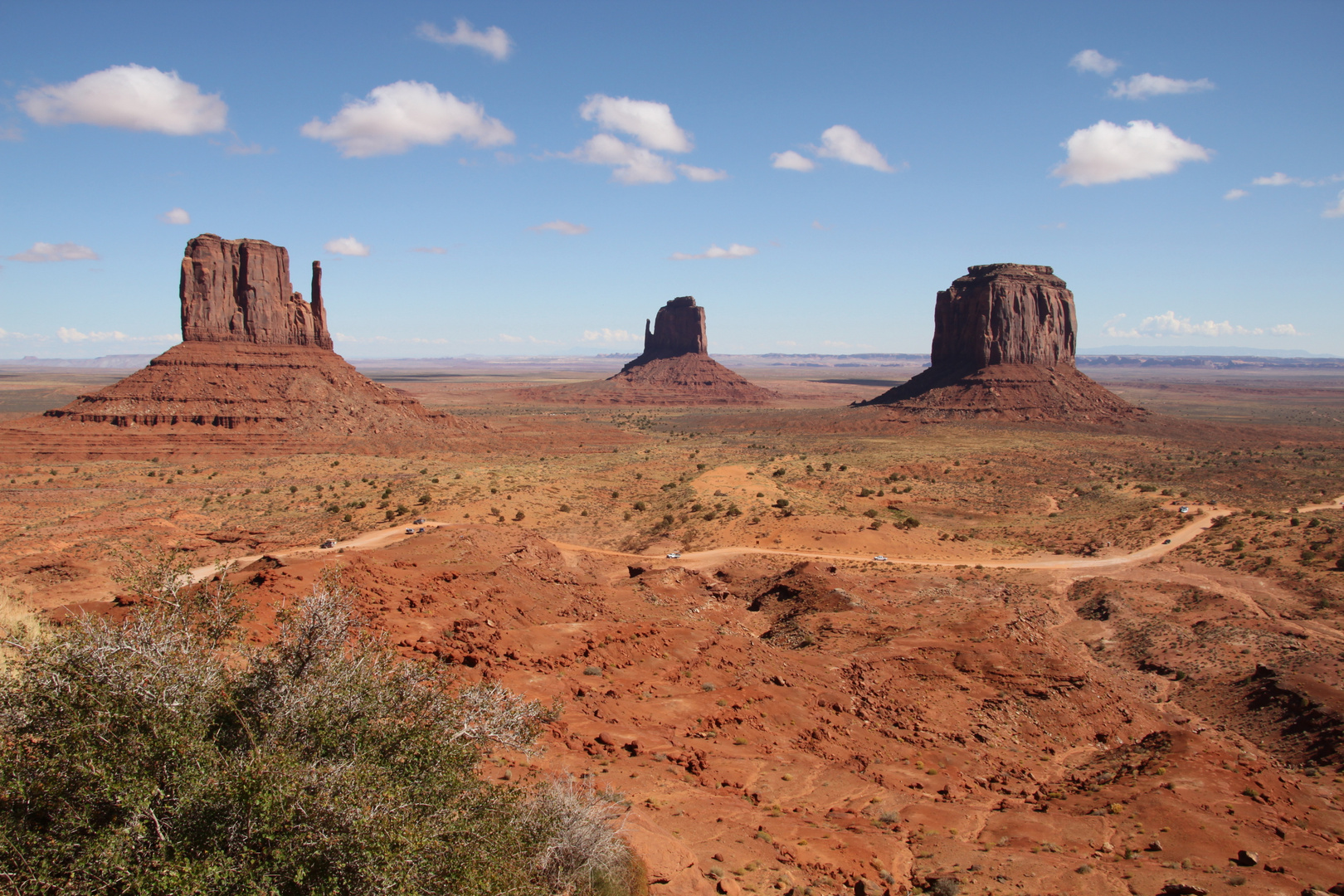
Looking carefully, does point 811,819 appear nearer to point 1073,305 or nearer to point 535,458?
point 535,458

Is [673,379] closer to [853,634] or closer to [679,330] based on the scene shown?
[679,330]

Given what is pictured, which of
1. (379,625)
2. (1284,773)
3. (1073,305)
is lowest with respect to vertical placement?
(1284,773)

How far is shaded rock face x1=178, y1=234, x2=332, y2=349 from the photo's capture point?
68625 millimetres

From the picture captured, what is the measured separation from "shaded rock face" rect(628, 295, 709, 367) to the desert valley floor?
366 ft

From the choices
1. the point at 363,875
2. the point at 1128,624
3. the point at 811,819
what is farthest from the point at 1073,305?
the point at 363,875

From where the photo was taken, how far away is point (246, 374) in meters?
68.4

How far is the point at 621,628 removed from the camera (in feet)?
70.4

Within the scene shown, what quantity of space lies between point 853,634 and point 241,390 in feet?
209

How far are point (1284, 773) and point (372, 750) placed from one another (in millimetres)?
19160

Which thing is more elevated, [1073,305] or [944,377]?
[1073,305]

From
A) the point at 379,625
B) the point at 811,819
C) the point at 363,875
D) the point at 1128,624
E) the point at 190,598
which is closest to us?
the point at 363,875

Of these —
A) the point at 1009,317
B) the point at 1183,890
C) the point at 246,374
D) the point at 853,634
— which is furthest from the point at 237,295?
the point at 1009,317

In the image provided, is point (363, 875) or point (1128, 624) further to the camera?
point (1128, 624)

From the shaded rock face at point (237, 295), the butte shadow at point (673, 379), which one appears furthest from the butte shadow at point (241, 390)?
the butte shadow at point (673, 379)
